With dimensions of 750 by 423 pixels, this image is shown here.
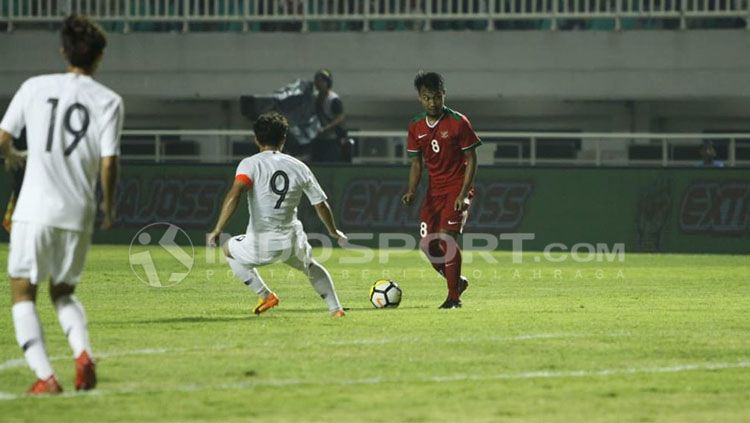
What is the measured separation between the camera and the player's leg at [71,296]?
8336 millimetres

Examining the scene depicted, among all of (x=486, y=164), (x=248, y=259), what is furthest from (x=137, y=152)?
(x=248, y=259)

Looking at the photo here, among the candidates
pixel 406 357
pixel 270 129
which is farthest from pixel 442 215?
pixel 406 357

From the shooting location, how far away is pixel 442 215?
14.4 metres

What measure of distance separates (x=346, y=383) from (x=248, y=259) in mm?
4151

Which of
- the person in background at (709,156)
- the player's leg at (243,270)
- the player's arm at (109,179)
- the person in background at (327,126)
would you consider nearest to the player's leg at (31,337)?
the player's arm at (109,179)

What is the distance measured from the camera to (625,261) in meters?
22.7

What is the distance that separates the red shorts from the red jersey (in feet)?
0.24

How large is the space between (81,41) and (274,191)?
4.44m

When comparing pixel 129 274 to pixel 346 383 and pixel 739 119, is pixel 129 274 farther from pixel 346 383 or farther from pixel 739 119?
pixel 739 119

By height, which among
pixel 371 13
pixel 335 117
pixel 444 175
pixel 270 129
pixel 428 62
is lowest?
pixel 444 175

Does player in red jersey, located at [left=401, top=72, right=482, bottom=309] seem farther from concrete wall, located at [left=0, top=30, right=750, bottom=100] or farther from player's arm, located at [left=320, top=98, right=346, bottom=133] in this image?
concrete wall, located at [left=0, top=30, right=750, bottom=100]

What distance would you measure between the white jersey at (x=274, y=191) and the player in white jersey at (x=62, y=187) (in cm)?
A: 428

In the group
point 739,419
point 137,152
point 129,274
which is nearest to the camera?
point 739,419

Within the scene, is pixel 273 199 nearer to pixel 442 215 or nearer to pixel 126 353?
pixel 442 215
